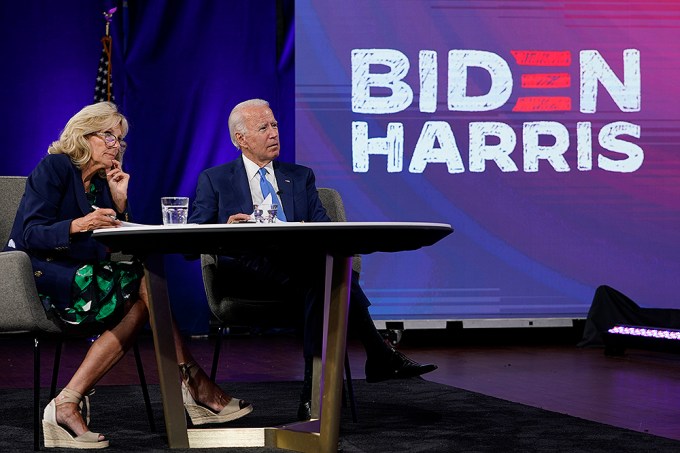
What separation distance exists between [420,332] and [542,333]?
0.85m

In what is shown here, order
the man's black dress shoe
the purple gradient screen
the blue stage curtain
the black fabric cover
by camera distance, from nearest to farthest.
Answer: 1. the man's black dress shoe
2. the black fabric cover
3. the purple gradient screen
4. the blue stage curtain

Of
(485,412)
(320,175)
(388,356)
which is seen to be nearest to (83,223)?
(388,356)

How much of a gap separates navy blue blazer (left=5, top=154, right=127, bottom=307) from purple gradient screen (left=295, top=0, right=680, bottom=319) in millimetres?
3194

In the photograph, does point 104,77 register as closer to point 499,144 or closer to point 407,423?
point 499,144

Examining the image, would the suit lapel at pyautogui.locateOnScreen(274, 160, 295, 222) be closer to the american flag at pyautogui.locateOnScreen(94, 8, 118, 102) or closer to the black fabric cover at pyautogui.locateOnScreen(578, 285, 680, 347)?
the black fabric cover at pyautogui.locateOnScreen(578, 285, 680, 347)

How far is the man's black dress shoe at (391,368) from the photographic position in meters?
3.38

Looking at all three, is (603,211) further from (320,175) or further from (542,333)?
(320,175)

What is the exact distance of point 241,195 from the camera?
3875 millimetres

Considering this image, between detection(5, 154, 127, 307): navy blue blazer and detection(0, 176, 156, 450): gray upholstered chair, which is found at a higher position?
detection(5, 154, 127, 307): navy blue blazer

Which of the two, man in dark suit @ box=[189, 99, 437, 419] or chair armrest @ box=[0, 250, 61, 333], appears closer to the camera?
chair armrest @ box=[0, 250, 61, 333]

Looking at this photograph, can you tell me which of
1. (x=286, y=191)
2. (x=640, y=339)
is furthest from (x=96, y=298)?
(x=640, y=339)

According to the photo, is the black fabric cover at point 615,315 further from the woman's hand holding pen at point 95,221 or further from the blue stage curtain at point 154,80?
the woman's hand holding pen at point 95,221

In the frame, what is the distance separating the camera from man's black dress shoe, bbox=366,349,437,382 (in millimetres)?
3379

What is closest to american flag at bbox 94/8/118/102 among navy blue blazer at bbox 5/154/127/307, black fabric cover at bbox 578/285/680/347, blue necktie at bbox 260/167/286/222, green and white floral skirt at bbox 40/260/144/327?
blue necktie at bbox 260/167/286/222
